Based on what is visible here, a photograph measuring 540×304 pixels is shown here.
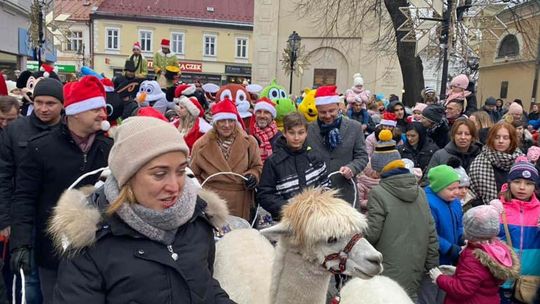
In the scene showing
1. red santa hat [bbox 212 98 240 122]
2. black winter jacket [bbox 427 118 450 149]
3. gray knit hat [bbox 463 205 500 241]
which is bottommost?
gray knit hat [bbox 463 205 500 241]

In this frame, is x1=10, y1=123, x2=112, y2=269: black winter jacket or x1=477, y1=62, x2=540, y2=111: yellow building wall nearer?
x1=10, y1=123, x2=112, y2=269: black winter jacket

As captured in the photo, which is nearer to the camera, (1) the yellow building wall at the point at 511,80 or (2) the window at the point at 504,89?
(1) the yellow building wall at the point at 511,80

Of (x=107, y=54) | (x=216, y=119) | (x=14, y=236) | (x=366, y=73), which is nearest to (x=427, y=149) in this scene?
(x=216, y=119)

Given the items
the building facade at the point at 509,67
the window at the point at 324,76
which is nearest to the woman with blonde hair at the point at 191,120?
the building facade at the point at 509,67

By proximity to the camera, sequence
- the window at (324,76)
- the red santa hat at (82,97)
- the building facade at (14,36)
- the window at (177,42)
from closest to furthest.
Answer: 1. the red santa hat at (82,97)
2. the building facade at (14,36)
3. the window at (324,76)
4. the window at (177,42)

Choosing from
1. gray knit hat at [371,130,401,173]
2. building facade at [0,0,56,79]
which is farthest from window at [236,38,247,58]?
gray knit hat at [371,130,401,173]

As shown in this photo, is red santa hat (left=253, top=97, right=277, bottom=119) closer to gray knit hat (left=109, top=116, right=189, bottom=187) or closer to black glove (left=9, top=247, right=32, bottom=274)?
black glove (left=9, top=247, right=32, bottom=274)

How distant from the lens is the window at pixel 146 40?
157ft

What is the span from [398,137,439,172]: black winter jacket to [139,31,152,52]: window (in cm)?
4493

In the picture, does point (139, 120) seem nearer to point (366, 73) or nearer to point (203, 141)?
point (203, 141)

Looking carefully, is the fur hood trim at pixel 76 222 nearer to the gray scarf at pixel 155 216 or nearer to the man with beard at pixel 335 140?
the gray scarf at pixel 155 216

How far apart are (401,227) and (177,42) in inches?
1871

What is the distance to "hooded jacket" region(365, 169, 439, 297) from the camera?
3781 millimetres

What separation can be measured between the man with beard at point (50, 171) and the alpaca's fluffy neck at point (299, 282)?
5.14ft
